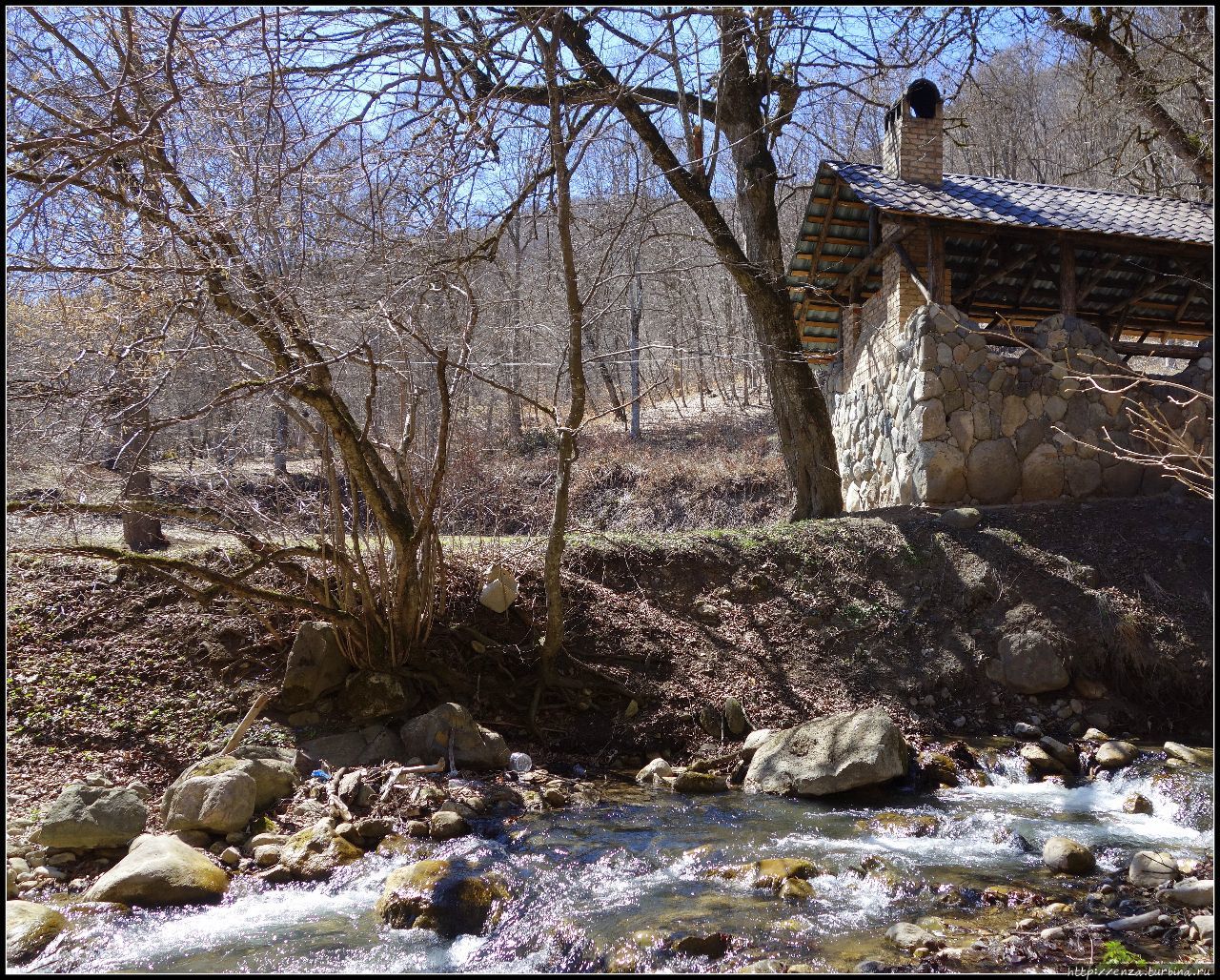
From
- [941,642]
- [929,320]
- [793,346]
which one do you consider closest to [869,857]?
[941,642]

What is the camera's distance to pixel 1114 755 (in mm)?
7270

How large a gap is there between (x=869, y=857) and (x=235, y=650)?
5334mm

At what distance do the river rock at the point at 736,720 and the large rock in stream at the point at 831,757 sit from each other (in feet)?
1.83

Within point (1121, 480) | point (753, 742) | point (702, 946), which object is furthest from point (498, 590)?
point (1121, 480)

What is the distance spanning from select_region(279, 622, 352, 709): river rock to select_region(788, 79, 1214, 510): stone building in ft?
21.1

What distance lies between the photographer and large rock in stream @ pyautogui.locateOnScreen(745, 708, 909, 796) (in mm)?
6730

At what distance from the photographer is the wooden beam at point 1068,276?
11742 millimetres

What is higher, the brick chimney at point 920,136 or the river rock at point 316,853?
the brick chimney at point 920,136

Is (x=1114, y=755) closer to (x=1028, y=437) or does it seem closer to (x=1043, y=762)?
(x=1043, y=762)

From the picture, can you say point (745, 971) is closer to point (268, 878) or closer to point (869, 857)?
point (869, 857)

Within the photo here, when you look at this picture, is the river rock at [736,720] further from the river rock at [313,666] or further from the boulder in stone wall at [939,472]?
the boulder in stone wall at [939,472]

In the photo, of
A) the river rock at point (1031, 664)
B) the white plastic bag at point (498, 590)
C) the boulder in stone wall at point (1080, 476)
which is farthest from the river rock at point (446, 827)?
the boulder in stone wall at point (1080, 476)

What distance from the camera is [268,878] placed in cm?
507

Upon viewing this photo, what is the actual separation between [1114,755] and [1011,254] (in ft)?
27.0
